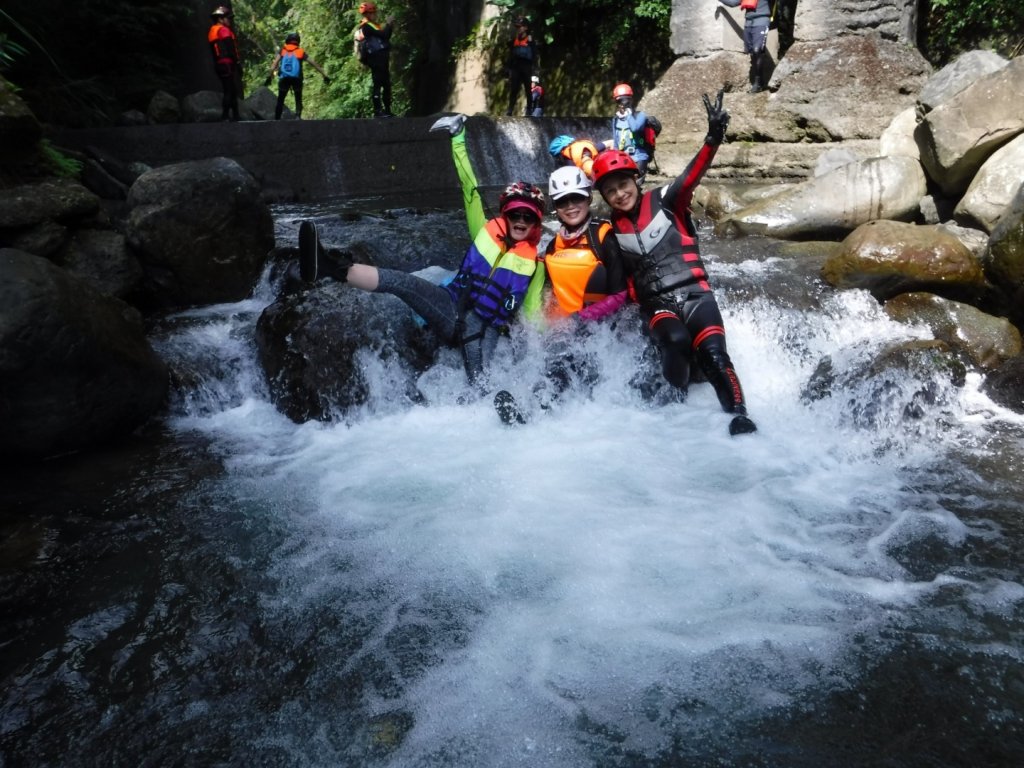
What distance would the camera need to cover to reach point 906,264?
241 inches

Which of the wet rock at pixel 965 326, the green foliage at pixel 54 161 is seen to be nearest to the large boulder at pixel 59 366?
the green foliage at pixel 54 161

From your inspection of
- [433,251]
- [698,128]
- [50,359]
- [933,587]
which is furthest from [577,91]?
[933,587]

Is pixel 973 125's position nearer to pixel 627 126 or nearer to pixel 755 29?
pixel 627 126

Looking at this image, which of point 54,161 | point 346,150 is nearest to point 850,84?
point 346,150

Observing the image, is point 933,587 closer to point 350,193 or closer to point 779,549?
point 779,549

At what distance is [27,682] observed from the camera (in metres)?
2.64

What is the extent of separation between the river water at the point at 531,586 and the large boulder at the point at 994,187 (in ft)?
8.31

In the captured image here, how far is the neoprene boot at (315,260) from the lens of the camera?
4535 mm

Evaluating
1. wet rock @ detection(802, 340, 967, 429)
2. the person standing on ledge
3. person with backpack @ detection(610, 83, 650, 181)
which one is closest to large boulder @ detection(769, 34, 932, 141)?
the person standing on ledge

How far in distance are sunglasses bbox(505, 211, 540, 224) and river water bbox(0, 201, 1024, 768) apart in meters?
1.13

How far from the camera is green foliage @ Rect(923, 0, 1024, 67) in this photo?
1070 centimetres

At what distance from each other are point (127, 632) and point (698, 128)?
39.2 ft

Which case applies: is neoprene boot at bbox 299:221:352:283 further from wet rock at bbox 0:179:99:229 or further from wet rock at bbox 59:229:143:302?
wet rock at bbox 0:179:99:229

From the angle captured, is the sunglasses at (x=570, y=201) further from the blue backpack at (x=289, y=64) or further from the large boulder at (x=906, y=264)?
the blue backpack at (x=289, y=64)
